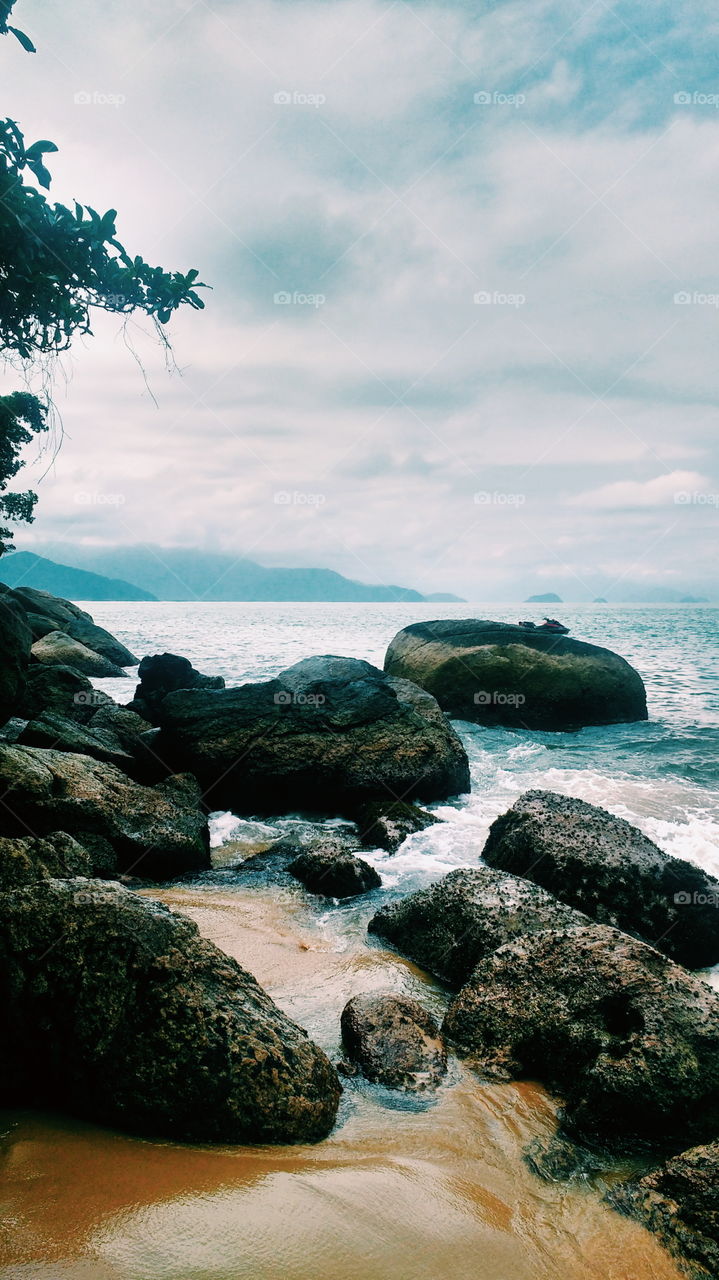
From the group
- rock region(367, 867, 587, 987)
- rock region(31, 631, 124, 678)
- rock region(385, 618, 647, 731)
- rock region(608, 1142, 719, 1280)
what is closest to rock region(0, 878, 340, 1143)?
rock region(608, 1142, 719, 1280)

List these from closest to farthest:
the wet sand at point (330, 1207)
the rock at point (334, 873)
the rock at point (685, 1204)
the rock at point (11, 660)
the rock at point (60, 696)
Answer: the wet sand at point (330, 1207) < the rock at point (685, 1204) < the rock at point (11, 660) < the rock at point (334, 873) < the rock at point (60, 696)

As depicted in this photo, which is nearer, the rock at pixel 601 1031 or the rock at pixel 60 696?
the rock at pixel 601 1031

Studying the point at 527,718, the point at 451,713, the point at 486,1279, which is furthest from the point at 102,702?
the point at 486,1279

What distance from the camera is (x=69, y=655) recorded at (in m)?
26.2

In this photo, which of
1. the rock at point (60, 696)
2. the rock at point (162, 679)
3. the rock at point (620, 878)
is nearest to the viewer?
the rock at point (620, 878)

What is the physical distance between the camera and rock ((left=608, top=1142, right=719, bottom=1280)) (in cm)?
288

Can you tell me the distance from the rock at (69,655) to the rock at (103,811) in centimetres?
1705

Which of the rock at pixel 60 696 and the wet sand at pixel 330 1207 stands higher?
the rock at pixel 60 696

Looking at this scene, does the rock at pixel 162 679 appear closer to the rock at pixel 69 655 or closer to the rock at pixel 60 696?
the rock at pixel 60 696

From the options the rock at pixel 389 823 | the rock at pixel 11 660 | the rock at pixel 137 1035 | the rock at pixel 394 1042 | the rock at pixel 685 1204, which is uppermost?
the rock at pixel 11 660

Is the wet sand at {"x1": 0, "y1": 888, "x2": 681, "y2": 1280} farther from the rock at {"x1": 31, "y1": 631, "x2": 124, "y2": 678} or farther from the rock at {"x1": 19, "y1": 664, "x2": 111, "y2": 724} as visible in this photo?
the rock at {"x1": 31, "y1": 631, "x2": 124, "y2": 678}

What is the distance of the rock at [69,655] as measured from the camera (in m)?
24.8

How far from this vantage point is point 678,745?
16953mm

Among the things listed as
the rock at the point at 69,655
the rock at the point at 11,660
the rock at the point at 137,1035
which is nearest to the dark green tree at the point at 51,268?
the rock at the point at 11,660
